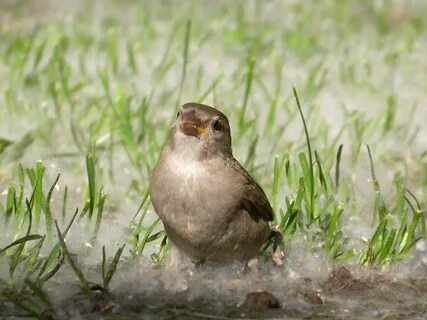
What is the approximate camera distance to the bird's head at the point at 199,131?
142 inches

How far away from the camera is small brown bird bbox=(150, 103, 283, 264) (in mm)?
3496

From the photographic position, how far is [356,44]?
741 centimetres

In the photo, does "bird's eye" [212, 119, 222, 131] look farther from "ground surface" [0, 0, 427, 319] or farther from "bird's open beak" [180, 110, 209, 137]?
"ground surface" [0, 0, 427, 319]

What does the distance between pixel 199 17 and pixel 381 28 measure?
1.54 metres

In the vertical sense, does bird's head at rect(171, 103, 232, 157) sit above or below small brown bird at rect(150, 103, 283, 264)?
above

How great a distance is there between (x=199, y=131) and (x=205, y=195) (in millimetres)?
286

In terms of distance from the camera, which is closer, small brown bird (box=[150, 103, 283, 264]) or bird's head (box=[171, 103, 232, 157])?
small brown bird (box=[150, 103, 283, 264])

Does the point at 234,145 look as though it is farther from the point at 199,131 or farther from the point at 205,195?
the point at 205,195

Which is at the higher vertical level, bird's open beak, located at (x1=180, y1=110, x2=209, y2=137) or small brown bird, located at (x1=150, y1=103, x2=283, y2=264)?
bird's open beak, located at (x1=180, y1=110, x2=209, y2=137)

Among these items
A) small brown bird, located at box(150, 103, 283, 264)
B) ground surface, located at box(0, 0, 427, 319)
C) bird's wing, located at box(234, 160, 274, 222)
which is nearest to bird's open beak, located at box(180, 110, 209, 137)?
small brown bird, located at box(150, 103, 283, 264)

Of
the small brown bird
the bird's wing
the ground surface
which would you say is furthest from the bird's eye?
the ground surface

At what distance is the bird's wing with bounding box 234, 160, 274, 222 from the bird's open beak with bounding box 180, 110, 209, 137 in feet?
0.72

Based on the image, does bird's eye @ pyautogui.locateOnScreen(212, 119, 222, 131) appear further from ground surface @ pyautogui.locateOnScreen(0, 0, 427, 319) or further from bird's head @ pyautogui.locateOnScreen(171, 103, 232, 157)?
ground surface @ pyautogui.locateOnScreen(0, 0, 427, 319)

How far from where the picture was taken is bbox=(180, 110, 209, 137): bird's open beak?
11.8 feet
